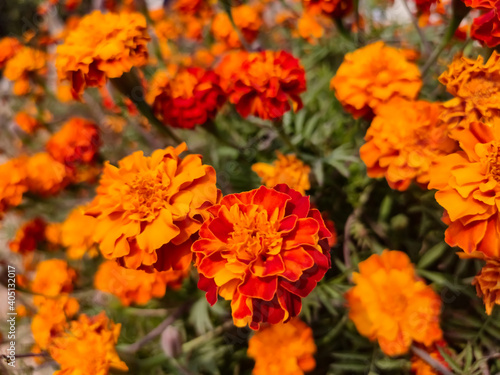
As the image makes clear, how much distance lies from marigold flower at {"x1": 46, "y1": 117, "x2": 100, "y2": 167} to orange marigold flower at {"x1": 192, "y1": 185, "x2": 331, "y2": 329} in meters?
0.76

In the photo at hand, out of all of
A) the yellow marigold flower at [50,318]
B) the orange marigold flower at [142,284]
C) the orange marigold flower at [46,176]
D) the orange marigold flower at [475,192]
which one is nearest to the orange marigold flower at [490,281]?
the orange marigold flower at [475,192]

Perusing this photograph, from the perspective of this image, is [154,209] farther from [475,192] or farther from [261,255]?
[475,192]

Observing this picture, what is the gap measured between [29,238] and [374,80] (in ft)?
3.53

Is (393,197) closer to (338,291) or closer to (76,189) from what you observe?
(338,291)

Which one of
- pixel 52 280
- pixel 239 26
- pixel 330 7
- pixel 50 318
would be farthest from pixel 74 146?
pixel 330 7

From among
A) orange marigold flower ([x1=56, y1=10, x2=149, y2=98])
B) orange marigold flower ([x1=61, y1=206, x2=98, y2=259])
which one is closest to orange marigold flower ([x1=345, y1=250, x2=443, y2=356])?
orange marigold flower ([x1=56, y1=10, x2=149, y2=98])

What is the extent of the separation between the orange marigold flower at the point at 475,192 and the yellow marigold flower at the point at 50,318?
2.69ft

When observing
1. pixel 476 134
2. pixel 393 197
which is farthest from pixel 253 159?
pixel 476 134

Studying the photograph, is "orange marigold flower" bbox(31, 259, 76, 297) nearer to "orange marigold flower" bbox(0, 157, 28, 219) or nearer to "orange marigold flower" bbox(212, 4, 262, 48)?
"orange marigold flower" bbox(0, 157, 28, 219)

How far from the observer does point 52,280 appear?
3.64 feet

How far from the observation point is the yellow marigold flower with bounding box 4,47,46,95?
130cm

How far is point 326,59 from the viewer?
4.39 ft

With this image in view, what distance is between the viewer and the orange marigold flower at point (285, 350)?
2.61 feet

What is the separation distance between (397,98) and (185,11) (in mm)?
847
